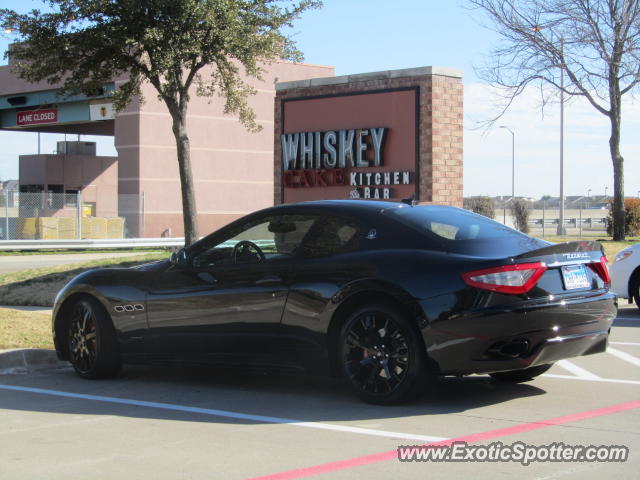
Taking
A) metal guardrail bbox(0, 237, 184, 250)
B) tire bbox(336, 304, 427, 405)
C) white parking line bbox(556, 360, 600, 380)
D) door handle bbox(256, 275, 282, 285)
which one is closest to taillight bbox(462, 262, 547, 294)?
tire bbox(336, 304, 427, 405)

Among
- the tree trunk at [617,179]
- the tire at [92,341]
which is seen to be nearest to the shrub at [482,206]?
the tree trunk at [617,179]

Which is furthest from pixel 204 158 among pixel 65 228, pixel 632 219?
pixel 632 219

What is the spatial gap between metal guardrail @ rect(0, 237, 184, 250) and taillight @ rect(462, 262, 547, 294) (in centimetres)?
2776

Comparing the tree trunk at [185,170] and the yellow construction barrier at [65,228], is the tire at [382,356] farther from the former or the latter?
the yellow construction barrier at [65,228]

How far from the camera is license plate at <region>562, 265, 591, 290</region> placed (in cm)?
651

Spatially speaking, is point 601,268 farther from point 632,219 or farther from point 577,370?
point 632,219

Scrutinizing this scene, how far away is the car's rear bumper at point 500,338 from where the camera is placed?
614 centimetres

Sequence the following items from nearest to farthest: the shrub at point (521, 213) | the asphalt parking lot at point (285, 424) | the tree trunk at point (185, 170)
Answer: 1. the asphalt parking lot at point (285, 424)
2. the tree trunk at point (185, 170)
3. the shrub at point (521, 213)

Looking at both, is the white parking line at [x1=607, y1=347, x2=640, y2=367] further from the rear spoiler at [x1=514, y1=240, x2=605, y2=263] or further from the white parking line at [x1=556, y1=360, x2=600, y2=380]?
the rear spoiler at [x1=514, y1=240, x2=605, y2=263]

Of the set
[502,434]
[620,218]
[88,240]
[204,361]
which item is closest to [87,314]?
[204,361]

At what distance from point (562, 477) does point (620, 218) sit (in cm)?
2450

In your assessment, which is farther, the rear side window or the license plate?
the rear side window

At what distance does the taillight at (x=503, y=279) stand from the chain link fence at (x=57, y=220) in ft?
97.5

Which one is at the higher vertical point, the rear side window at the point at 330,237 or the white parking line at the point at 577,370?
the rear side window at the point at 330,237
